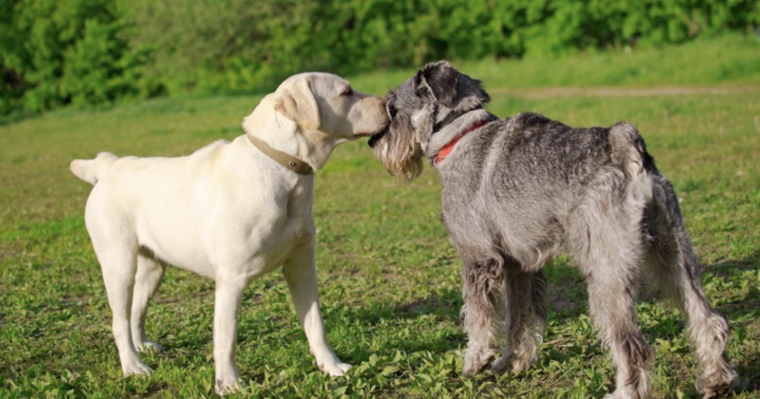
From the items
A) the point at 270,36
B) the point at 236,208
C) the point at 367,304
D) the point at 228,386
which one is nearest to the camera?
the point at 236,208

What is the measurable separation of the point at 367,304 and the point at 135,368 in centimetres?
224

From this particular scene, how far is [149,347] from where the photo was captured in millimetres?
6219

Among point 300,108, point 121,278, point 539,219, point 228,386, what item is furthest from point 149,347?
point 539,219

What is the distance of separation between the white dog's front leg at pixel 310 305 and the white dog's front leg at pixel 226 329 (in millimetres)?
469

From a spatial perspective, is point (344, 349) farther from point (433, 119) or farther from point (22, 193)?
point (22, 193)

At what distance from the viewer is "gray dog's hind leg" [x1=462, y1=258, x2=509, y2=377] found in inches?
199

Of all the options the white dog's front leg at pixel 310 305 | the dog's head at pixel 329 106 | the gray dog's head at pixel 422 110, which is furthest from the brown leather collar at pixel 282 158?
the gray dog's head at pixel 422 110

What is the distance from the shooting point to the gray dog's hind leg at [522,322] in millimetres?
5328

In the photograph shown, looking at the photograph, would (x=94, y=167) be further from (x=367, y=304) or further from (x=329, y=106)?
(x=367, y=304)

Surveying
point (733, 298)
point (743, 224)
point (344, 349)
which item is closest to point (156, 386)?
point (344, 349)

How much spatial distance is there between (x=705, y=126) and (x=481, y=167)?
12400 mm

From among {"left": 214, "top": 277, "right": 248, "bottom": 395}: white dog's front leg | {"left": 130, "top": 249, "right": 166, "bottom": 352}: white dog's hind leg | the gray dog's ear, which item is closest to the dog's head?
the gray dog's ear

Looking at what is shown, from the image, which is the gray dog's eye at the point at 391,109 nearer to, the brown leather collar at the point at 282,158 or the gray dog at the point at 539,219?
the gray dog at the point at 539,219

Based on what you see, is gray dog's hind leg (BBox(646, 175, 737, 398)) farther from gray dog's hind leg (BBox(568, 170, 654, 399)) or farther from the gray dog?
gray dog's hind leg (BBox(568, 170, 654, 399))
